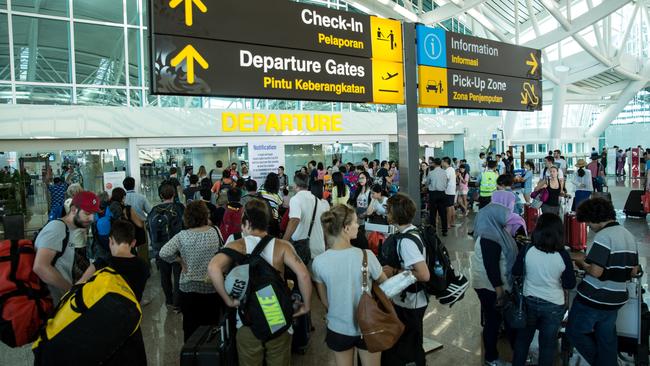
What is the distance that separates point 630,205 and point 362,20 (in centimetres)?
1066

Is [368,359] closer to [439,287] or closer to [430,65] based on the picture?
[439,287]

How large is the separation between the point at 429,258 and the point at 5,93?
13.9m

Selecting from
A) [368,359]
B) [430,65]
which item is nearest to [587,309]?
[368,359]

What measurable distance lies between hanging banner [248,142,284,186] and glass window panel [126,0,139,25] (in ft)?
22.7

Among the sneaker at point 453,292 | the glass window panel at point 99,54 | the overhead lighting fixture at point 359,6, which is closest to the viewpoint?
the sneaker at point 453,292

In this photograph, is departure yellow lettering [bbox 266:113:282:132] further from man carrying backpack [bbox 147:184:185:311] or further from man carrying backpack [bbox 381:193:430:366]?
man carrying backpack [bbox 381:193:430:366]

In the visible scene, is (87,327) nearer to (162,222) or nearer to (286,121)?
(162,222)

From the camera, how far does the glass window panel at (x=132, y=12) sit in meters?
15.0

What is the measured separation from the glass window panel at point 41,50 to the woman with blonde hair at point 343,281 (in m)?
13.6

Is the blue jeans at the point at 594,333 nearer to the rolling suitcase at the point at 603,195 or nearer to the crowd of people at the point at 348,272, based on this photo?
the crowd of people at the point at 348,272

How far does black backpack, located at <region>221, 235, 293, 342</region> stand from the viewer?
9.04ft

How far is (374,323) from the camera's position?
276 cm

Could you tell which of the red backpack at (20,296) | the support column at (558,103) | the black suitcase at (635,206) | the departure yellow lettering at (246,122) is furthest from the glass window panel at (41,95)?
the support column at (558,103)

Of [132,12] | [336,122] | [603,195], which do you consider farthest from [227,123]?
[603,195]
